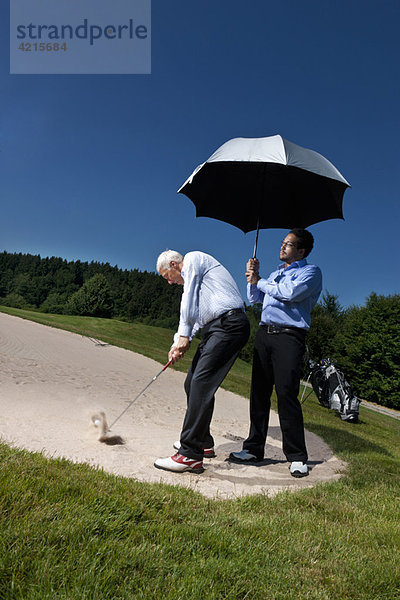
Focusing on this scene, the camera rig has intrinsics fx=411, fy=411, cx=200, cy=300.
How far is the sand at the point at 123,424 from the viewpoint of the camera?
356 centimetres

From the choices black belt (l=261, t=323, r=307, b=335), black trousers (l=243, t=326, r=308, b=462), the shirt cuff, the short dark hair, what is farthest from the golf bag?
the shirt cuff

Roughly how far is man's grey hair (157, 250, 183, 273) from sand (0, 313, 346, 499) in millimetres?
1789

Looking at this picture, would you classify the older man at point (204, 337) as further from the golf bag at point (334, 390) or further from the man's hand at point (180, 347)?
the golf bag at point (334, 390)

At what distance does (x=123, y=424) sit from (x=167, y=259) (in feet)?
7.63

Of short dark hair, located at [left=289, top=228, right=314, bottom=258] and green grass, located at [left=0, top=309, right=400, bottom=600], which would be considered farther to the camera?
short dark hair, located at [left=289, top=228, right=314, bottom=258]

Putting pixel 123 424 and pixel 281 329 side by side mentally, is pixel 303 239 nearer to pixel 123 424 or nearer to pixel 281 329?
pixel 281 329

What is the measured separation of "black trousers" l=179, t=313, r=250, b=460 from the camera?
364cm

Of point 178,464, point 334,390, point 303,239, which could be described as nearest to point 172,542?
point 178,464

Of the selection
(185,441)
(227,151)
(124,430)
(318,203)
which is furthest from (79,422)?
(318,203)

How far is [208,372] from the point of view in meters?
3.69

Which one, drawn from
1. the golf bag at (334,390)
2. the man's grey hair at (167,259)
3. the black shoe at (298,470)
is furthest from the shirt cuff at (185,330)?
the golf bag at (334,390)

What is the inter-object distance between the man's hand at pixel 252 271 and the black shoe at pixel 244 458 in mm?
1786

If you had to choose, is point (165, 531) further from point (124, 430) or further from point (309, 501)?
point (124, 430)

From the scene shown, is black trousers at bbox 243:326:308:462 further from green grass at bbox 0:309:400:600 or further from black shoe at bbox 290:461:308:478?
green grass at bbox 0:309:400:600
